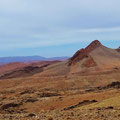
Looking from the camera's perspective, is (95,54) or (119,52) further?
(119,52)

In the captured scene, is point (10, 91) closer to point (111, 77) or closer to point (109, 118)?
point (111, 77)

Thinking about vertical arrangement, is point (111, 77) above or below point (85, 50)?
below

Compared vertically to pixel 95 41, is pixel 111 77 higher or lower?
lower

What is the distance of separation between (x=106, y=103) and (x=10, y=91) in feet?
84.4

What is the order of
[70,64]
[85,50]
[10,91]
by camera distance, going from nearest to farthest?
1. [10,91]
2. [70,64]
3. [85,50]

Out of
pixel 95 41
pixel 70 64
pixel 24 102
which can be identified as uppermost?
pixel 95 41

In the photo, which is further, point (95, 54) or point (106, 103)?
point (95, 54)

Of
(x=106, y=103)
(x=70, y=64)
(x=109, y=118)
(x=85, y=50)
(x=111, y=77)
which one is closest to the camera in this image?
(x=109, y=118)

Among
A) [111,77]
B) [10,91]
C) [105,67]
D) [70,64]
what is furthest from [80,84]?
[70,64]

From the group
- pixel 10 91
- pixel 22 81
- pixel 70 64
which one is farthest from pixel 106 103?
pixel 70 64

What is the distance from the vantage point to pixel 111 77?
4981 cm

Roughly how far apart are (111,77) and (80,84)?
771 centimetres

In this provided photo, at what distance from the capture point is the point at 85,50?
72.9 m

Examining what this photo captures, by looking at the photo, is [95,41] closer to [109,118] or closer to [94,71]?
[94,71]
